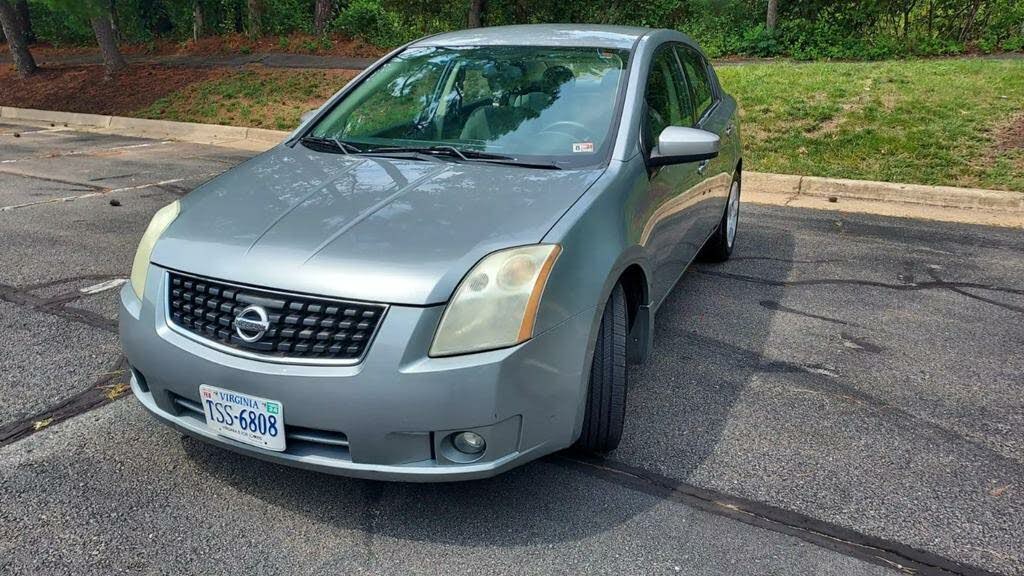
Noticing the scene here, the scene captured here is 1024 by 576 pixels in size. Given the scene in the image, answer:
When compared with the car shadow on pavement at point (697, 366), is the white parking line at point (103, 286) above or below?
above

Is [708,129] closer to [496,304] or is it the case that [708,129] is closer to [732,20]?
[496,304]

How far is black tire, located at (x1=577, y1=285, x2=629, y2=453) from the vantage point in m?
2.83

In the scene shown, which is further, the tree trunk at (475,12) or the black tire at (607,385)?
the tree trunk at (475,12)

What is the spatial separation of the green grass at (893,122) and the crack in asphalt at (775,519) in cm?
626

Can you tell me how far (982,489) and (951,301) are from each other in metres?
2.42

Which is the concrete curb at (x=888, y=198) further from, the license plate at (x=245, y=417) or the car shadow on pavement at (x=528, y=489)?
the license plate at (x=245, y=417)

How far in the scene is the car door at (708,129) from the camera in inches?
179

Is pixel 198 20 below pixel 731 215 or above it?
above

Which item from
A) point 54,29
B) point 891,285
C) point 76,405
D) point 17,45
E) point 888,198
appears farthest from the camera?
point 54,29

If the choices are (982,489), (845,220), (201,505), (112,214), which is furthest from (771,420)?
(112,214)

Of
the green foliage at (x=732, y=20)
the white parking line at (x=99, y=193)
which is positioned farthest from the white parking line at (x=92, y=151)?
the green foliage at (x=732, y=20)

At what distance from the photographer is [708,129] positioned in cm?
474

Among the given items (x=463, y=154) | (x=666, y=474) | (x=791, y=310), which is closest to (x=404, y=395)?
(x=666, y=474)

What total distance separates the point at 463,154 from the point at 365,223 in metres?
0.80
